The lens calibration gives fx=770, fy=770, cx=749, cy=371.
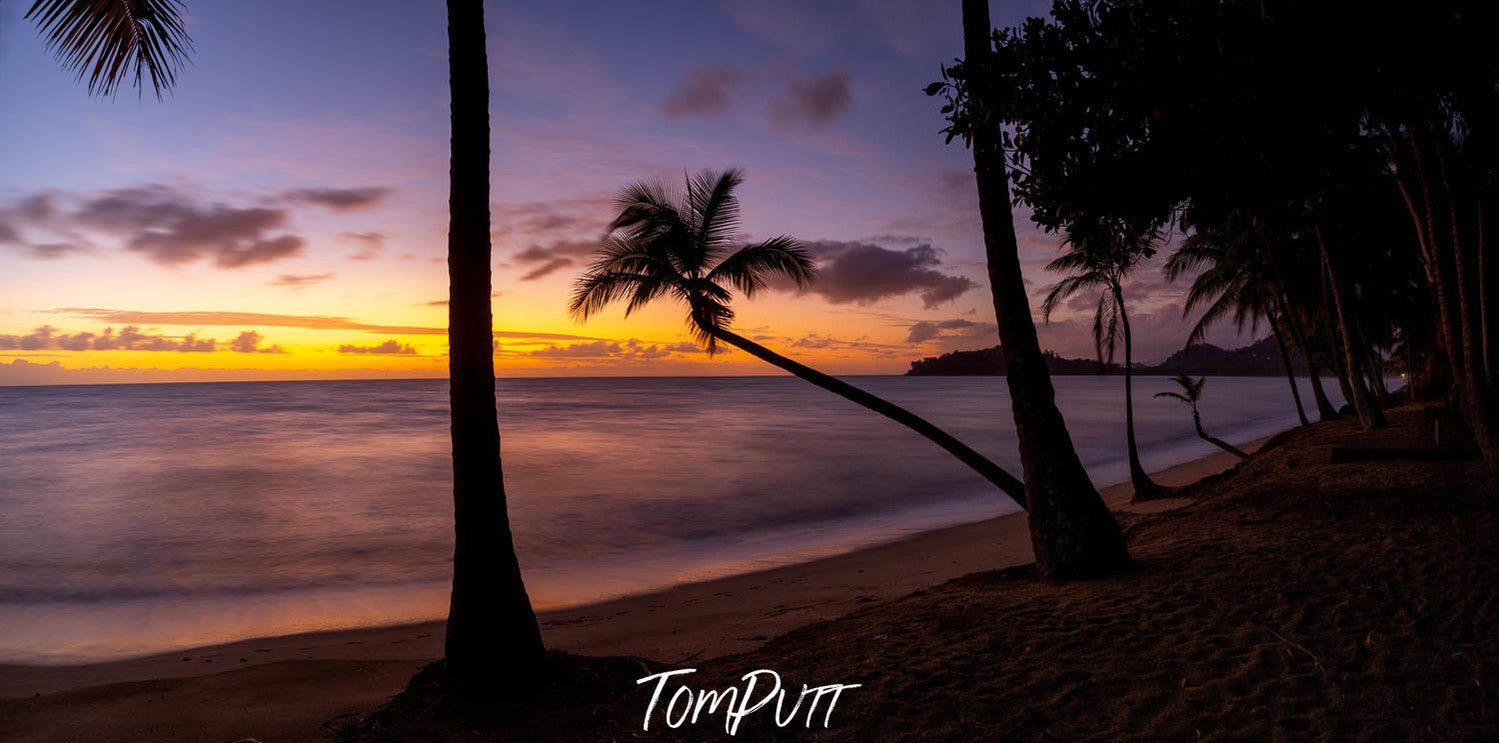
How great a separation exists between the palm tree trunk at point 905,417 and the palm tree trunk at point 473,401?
144 inches

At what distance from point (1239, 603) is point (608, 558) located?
10.8 m

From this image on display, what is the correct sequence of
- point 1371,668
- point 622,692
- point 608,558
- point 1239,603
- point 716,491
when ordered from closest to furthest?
point 1371,668 → point 622,692 → point 1239,603 → point 608,558 → point 716,491

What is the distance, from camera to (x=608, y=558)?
1433 cm

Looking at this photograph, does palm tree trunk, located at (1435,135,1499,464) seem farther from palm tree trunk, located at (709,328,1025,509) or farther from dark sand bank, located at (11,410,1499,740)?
palm tree trunk, located at (709,328,1025,509)

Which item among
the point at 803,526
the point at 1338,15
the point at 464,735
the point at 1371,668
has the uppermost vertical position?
the point at 1338,15

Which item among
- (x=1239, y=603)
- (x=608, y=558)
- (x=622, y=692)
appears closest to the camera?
(x=622, y=692)

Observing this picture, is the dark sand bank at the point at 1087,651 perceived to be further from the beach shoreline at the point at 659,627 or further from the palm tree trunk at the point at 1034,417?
the palm tree trunk at the point at 1034,417

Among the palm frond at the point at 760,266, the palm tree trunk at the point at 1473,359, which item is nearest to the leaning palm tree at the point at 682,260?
the palm frond at the point at 760,266

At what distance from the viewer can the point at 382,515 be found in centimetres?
1920

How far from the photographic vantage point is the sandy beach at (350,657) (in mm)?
5676

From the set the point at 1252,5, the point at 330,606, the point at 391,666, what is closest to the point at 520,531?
the point at 330,606

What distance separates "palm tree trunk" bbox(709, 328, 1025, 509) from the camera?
27.2 ft

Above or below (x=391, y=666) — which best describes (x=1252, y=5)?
above

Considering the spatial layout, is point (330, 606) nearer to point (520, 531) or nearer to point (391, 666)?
point (391, 666)
